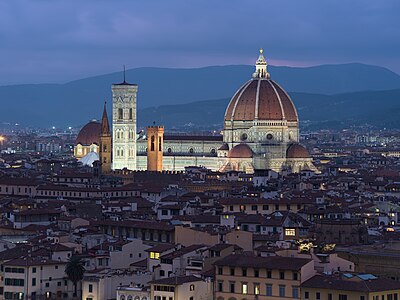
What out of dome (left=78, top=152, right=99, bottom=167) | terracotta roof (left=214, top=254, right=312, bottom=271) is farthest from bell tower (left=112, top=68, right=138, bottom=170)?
terracotta roof (left=214, top=254, right=312, bottom=271)

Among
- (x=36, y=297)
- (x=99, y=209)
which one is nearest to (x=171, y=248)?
(x=36, y=297)

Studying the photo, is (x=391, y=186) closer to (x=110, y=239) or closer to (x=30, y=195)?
(x=30, y=195)

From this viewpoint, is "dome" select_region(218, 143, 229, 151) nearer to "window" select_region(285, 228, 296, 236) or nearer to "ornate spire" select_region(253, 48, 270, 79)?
"ornate spire" select_region(253, 48, 270, 79)

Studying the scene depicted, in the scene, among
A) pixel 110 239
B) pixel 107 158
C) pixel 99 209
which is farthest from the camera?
pixel 107 158

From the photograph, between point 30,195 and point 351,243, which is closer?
point 351,243

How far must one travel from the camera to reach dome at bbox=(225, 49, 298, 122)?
553 feet

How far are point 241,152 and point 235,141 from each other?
7986mm

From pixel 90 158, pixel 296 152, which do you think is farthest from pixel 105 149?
pixel 90 158

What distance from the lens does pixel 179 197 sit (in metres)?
97.8

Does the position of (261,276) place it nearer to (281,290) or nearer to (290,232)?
(281,290)

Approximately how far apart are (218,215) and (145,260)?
16331 mm

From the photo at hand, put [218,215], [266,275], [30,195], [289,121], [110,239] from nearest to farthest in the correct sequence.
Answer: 1. [266,275]
2. [110,239]
3. [218,215]
4. [30,195]
5. [289,121]

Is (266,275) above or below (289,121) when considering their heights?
below

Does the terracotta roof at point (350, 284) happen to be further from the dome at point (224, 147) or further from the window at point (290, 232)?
the dome at point (224, 147)
